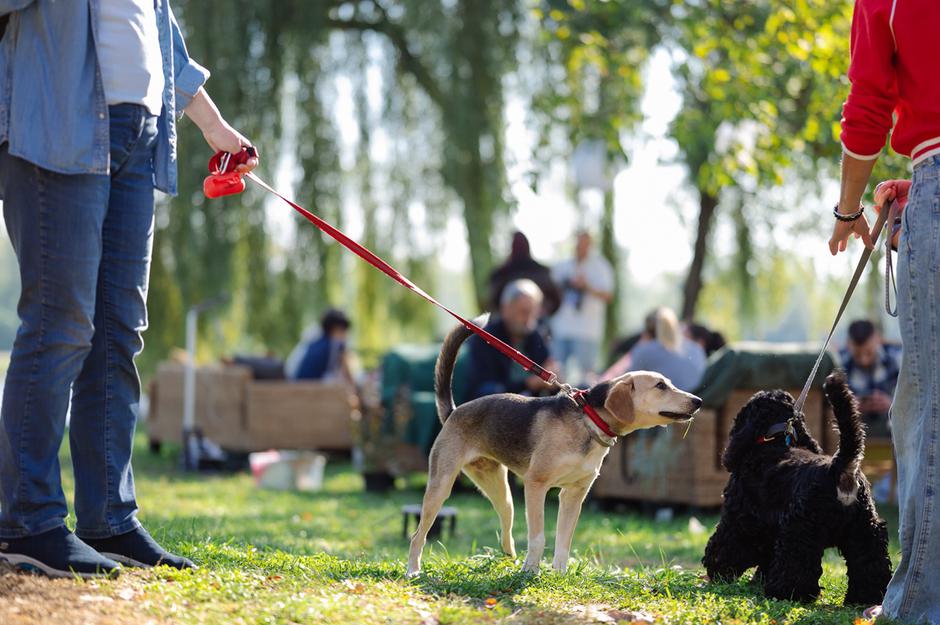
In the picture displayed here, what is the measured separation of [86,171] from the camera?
368 centimetres

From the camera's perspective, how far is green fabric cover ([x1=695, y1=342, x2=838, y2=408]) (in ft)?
28.6

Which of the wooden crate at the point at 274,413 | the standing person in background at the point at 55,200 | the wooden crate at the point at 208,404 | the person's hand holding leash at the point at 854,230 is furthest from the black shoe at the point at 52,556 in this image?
the wooden crate at the point at 208,404

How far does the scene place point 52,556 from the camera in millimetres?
3691

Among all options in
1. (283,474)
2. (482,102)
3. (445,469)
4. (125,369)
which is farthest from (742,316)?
(125,369)

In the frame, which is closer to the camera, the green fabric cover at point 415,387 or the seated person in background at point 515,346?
the seated person in background at point 515,346

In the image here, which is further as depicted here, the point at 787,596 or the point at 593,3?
the point at 593,3

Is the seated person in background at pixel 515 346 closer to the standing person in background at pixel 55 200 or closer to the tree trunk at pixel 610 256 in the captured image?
the standing person in background at pixel 55 200

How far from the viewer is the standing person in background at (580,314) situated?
13.2 meters

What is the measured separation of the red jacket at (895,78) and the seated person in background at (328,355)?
→ 10.1m

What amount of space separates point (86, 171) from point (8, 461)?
3.17 ft

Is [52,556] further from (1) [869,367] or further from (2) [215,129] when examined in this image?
(1) [869,367]

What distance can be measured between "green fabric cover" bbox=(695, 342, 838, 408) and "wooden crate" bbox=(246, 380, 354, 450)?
16.1 feet

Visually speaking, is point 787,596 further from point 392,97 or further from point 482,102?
point 392,97

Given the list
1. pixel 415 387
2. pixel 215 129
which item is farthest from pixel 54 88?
pixel 415 387
